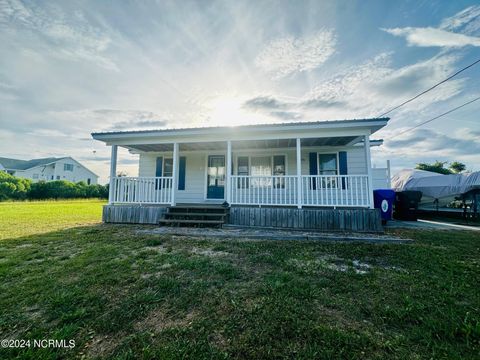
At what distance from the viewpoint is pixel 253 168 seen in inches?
358

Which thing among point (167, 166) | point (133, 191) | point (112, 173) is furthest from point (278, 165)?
point (112, 173)

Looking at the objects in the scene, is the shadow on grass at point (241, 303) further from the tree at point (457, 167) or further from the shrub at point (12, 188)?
the tree at point (457, 167)

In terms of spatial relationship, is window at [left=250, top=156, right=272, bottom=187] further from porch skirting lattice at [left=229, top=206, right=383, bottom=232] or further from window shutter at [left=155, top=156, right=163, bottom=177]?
window shutter at [left=155, top=156, right=163, bottom=177]

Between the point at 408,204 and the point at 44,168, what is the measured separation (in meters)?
47.4

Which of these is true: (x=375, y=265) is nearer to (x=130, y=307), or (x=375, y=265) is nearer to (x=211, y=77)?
(x=130, y=307)

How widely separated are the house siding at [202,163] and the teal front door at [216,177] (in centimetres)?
21

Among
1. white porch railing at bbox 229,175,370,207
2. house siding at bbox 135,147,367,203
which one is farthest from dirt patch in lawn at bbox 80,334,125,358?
house siding at bbox 135,147,367,203

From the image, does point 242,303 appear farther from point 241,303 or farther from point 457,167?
point 457,167

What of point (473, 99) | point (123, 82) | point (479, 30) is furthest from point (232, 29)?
point (473, 99)

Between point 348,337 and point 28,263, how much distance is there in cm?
477

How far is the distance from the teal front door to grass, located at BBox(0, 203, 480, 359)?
5148mm

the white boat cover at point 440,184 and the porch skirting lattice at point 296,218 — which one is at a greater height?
the white boat cover at point 440,184

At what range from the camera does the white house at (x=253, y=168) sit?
6.51 metres

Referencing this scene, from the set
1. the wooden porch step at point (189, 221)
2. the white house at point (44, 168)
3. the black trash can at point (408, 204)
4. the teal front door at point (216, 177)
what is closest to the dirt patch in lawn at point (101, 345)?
the wooden porch step at point (189, 221)
